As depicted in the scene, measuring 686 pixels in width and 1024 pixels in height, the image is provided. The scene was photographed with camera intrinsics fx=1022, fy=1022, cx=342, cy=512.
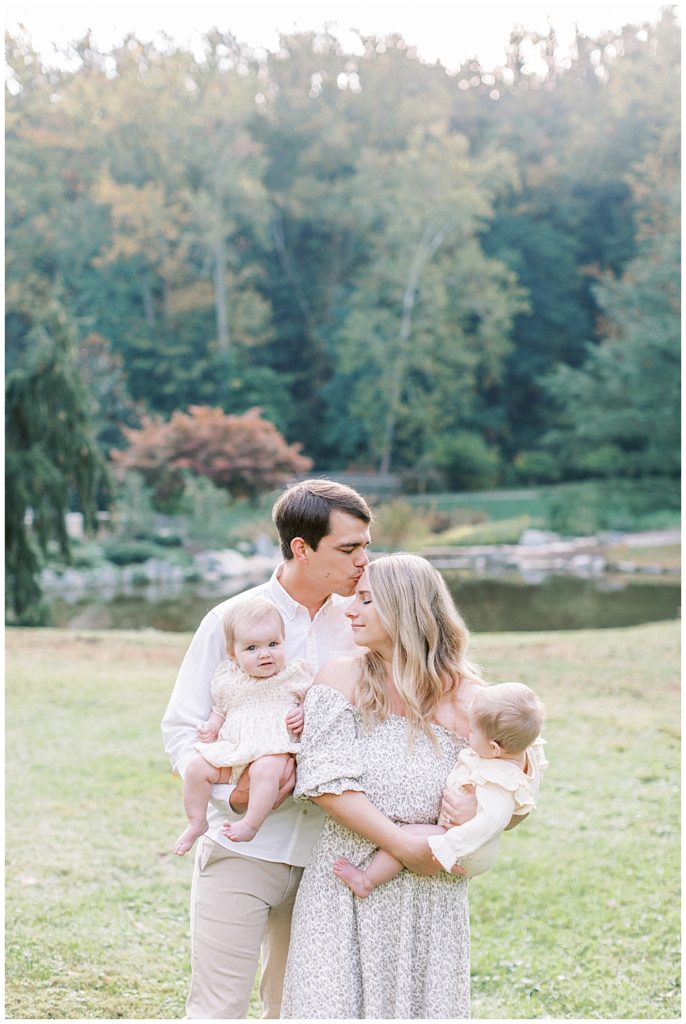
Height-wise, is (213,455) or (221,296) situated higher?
(221,296)

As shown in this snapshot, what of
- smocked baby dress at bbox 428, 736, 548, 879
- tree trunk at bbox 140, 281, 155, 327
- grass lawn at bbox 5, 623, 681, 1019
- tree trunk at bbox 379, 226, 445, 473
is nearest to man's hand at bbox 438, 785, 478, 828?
smocked baby dress at bbox 428, 736, 548, 879

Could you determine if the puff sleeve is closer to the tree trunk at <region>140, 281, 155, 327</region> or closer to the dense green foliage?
the dense green foliage

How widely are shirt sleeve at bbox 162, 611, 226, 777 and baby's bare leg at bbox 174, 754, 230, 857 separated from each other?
0.07 m

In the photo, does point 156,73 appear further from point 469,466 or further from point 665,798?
point 665,798

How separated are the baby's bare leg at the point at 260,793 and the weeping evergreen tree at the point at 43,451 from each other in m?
6.68

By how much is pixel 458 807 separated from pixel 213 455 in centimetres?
1558

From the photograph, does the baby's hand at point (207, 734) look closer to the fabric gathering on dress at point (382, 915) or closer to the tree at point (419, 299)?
the fabric gathering on dress at point (382, 915)

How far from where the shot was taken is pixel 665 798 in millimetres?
4926

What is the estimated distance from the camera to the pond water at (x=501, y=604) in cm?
1160

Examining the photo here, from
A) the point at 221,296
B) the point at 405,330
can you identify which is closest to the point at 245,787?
the point at 405,330

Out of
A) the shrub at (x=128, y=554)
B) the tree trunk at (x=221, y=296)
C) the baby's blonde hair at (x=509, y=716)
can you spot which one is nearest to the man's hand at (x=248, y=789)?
the baby's blonde hair at (x=509, y=716)

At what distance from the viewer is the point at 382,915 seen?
6.04 feet

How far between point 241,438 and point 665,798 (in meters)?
12.8

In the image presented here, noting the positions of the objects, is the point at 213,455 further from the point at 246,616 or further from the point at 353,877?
the point at 353,877
